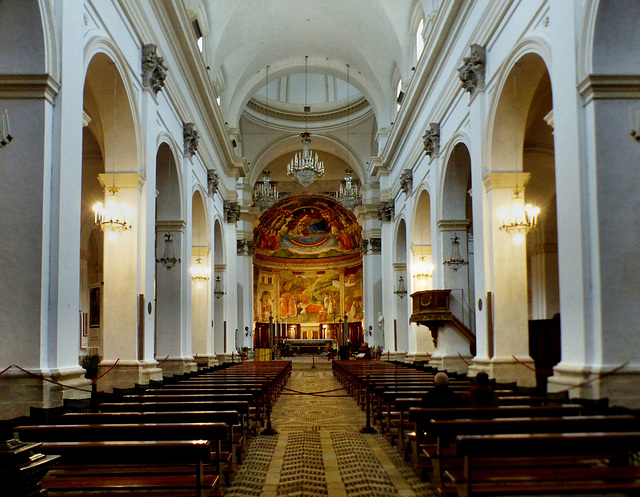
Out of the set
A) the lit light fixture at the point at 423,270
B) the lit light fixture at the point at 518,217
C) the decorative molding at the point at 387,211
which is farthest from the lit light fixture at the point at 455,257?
the decorative molding at the point at 387,211

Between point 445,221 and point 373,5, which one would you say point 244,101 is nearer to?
point 373,5

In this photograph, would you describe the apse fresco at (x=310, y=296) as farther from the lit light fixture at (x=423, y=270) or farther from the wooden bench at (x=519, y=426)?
the wooden bench at (x=519, y=426)

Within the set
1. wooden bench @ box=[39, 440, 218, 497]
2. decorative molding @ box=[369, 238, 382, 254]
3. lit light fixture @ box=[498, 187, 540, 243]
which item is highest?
decorative molding @ box=[369, 238, 382, 254]

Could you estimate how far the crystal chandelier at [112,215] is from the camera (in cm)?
992

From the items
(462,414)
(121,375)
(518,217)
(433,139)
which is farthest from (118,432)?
(433,139)

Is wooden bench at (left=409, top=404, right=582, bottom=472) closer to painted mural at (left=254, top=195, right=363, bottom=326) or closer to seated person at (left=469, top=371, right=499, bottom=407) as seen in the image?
seated person at (left=469, top=371, right=499, bottom=407)

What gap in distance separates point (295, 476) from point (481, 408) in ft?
6.02

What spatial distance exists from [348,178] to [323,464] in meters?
20.1

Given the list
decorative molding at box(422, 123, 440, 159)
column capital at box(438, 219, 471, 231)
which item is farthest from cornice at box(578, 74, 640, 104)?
decorative molding at box(422, 123, 440, 159)

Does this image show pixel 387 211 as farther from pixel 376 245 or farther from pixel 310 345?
pixel 310 345

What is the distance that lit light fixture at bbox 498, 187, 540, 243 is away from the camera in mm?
9891

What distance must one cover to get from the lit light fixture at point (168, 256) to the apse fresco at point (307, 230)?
21275 mm

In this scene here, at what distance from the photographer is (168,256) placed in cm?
1468

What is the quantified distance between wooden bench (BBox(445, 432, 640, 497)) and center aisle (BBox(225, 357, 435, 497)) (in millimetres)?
1031
